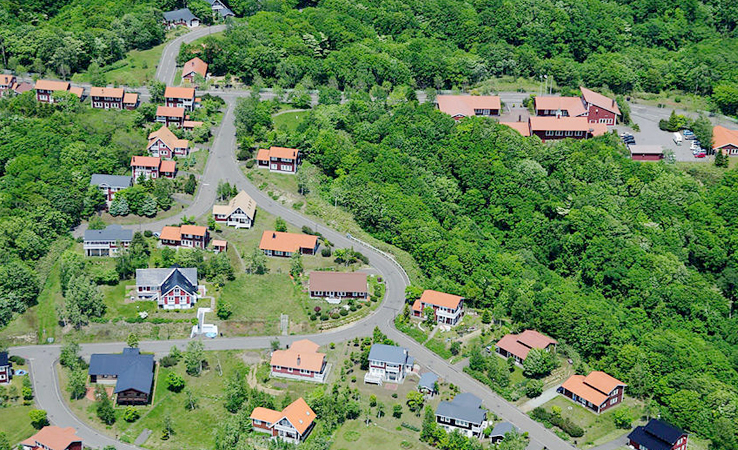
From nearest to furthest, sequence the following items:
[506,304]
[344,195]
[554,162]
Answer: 1. [506,304]
2. [344,195]
3. [554,162]

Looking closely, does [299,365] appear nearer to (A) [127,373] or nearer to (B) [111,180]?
(A) [127,373]

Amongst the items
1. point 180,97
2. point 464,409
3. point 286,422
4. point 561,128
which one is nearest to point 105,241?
point 180,97

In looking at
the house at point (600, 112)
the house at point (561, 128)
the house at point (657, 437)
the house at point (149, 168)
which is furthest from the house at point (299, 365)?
the house at point (600, 112)

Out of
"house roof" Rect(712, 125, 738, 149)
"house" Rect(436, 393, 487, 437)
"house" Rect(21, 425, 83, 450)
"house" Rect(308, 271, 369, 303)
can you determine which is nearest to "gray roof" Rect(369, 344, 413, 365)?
"house" Rect(436, 393, 487, 437)

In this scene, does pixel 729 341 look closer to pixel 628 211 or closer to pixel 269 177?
pixel 628 211

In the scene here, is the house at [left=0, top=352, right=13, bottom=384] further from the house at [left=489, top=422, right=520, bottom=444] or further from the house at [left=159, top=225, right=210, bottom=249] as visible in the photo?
the house at [left=489, top=422, right=520, bottom=444]

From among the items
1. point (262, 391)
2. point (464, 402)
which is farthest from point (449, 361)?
point (262, 391)

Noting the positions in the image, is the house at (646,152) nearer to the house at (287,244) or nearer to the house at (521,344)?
the house at (521,344)
